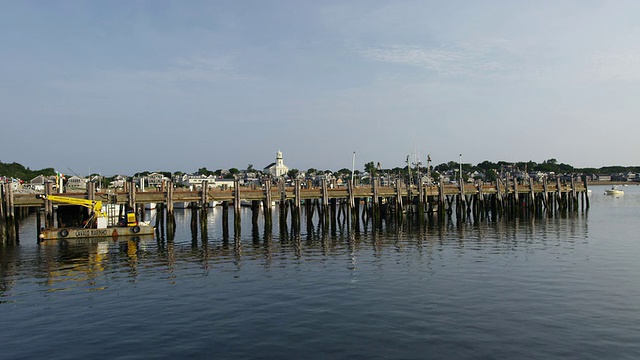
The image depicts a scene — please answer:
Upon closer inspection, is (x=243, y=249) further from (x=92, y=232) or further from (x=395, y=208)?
(x=395, y=208)

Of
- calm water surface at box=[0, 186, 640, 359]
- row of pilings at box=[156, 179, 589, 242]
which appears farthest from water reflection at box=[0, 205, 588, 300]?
row of pilings at box=[156, 179, 589, 242]

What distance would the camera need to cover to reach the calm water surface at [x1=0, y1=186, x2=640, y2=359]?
16.6 m

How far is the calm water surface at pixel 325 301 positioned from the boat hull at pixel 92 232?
360 cm

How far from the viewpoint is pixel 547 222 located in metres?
60.4

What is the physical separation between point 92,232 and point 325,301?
32.0 metres

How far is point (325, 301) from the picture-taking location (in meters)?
22.5

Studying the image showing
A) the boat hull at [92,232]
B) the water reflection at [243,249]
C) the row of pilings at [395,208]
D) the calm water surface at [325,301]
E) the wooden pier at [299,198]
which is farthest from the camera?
the row of pilings at [395,208]

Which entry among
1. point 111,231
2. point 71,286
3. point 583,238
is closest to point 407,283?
point 71,286

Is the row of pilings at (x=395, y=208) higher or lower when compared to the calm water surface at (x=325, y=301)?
higher

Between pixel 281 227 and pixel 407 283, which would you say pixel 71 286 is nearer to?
pixel 407 283

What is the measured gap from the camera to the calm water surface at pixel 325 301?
16609 millimetres

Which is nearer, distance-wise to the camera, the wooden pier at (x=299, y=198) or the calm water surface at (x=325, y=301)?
the calm water surface at (x=325, y=301)

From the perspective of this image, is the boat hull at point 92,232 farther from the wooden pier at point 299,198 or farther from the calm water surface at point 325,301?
the calm water surface at point 325,301

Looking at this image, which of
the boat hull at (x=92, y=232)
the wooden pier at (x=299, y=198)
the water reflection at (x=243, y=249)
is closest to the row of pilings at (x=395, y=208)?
the wooden pier at (x=299, y=198)
